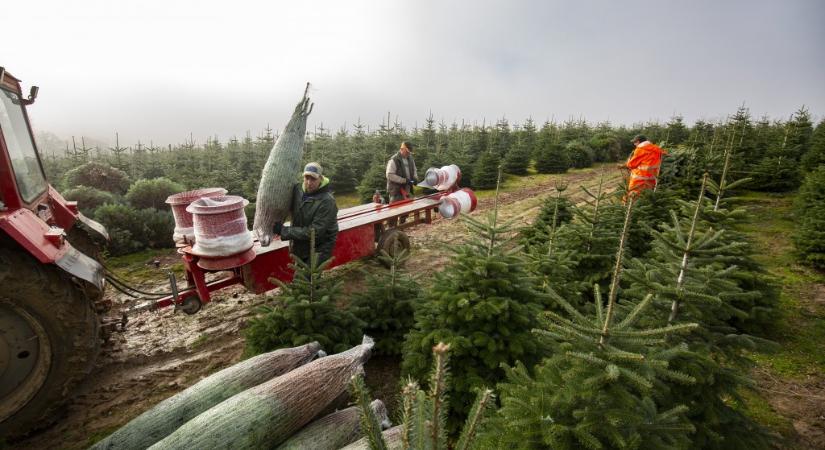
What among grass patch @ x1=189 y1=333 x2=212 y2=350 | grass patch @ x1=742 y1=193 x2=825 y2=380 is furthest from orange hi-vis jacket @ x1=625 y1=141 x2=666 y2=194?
grass patch @ x1=189 y1=333 x2=212 y2=350

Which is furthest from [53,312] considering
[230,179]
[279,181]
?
[230,179]

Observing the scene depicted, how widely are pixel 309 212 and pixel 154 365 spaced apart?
2409 millimetres

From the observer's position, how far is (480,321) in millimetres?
3066

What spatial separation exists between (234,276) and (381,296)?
6.08 ft

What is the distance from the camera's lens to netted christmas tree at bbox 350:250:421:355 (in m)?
4.07

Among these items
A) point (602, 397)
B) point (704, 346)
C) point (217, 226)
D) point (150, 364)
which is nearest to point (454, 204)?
point (217, 226)

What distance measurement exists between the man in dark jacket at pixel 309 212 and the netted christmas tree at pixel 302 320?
0.56 metres

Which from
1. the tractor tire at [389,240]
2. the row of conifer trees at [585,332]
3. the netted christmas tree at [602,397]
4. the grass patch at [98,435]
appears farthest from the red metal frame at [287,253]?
the netted christmas tree at [602,397]

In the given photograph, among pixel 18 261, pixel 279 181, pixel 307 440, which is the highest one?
pixel 279 181

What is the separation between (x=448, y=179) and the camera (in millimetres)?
8148

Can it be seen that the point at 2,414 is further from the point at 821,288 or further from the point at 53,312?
the point at 821,288

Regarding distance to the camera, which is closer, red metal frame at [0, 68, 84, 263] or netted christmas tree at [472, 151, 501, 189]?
red metal frame at [0, 68, 84, 263]

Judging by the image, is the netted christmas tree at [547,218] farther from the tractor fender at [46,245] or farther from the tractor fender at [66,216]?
the tractor fender at [66,216]

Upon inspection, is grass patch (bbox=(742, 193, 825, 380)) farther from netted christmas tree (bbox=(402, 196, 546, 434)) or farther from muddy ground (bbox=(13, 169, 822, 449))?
muddy ground (bbox=(13, 169, 822, 449))
